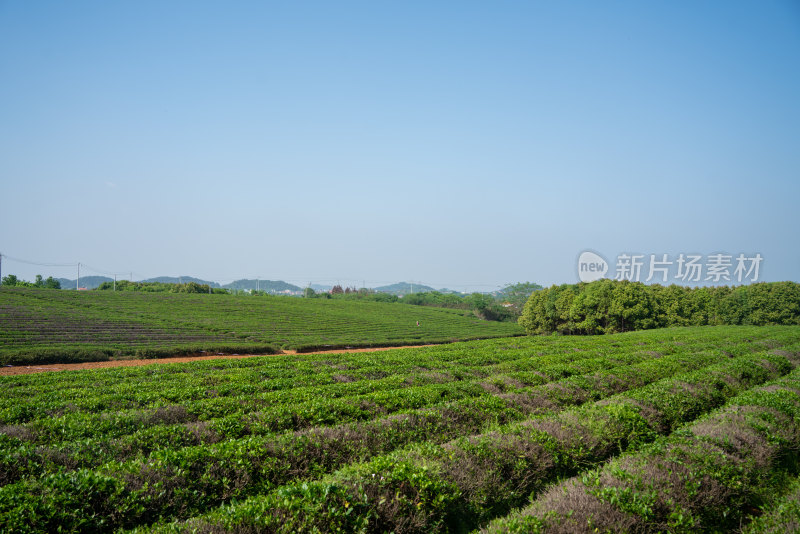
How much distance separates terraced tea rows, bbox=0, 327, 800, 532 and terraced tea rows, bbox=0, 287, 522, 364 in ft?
53.8

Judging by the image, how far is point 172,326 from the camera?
3975 centimetres

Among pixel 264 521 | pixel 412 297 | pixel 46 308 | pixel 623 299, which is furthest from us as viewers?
pixel 412 297

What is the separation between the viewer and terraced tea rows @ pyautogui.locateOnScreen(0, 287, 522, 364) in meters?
27.5

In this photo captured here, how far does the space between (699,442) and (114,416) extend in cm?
1080

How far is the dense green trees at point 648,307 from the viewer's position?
181 ft

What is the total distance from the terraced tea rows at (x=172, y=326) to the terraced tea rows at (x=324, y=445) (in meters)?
16.4

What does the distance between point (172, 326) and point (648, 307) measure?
58.8 meters

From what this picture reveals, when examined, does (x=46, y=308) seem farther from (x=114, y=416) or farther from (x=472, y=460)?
(x=472, y=460)

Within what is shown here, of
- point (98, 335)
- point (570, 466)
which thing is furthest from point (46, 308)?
point (570, 466)

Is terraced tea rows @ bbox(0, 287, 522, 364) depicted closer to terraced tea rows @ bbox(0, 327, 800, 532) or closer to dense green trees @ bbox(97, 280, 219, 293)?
terraced tea rows @ bbox(0, 327, 800, 532)

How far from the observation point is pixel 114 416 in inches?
323

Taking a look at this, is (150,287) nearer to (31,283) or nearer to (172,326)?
(31,283)

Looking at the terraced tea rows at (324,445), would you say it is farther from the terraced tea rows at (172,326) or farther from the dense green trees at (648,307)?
the dense green trees at (648,307)

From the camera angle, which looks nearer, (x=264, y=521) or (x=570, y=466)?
(x=264, y=521)
